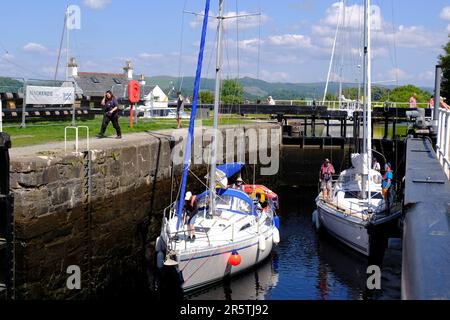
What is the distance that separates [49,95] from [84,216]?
9491mm

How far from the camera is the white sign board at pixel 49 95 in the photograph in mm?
20766

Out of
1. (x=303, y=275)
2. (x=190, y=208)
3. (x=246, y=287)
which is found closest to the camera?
(x=246, y=287)

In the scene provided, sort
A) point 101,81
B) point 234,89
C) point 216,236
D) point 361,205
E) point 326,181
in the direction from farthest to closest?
point 101,81 < point 234,89 < point 326,181 < point 361,205 < point 216,236

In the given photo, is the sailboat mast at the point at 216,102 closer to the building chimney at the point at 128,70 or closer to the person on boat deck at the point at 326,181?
the person on boat deck at the point at 326,181

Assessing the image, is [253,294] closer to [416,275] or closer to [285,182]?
[416,275]

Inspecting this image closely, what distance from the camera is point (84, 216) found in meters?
13.6

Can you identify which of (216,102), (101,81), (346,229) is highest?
(101,81)

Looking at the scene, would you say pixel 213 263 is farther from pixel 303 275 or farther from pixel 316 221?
pixel 316 221

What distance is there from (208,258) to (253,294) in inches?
61.5

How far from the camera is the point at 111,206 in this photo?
15.3 meters

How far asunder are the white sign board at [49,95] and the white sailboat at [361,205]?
10.6 meters

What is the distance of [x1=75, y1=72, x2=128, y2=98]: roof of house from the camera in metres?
64.3

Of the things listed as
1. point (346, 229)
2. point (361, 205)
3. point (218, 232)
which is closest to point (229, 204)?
point (218, 232)

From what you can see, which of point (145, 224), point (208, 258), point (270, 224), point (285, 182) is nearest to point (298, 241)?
point (270, 224)
